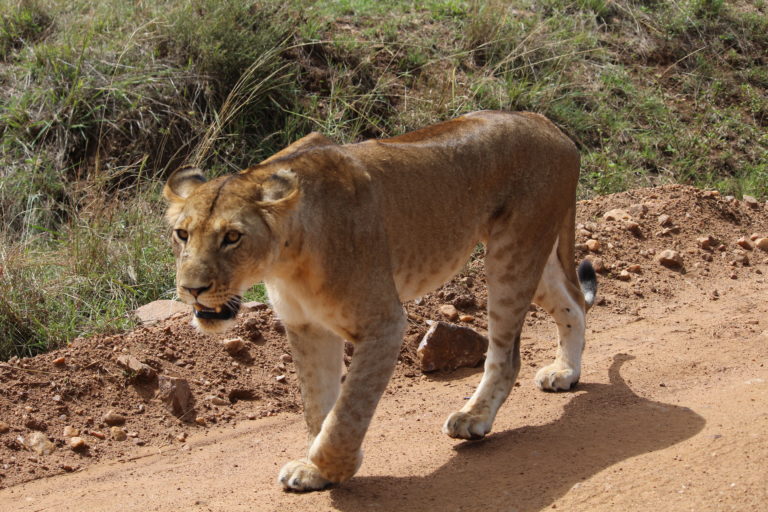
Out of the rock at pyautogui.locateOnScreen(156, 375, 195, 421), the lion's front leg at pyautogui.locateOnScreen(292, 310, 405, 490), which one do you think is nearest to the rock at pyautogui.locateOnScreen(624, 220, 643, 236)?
the rock at pyautogui.locateOnScreen(156, 375, 195, 421)

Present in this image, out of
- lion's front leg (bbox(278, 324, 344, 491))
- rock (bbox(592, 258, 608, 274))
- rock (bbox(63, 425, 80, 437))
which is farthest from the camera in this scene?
rock (bbox(592, 258, 608, 274))

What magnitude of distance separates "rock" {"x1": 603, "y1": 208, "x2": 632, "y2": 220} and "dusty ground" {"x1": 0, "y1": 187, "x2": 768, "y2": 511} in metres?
0.95

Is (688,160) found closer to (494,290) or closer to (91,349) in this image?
(494,290)

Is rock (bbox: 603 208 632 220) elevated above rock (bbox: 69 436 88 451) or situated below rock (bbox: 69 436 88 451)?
below

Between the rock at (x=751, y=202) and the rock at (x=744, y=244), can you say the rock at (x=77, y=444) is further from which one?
the rock at (x=751, y=202)

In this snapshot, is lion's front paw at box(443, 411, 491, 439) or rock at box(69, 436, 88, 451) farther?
rock at box(69, 436, 88, 451)

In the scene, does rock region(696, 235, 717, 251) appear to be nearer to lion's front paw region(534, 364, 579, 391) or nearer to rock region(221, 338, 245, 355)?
lion's front paw region(534, 364, 579, 391)

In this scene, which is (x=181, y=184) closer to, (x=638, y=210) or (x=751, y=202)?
(x=638, y=210)

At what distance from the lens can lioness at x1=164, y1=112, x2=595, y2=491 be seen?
14.0 feet

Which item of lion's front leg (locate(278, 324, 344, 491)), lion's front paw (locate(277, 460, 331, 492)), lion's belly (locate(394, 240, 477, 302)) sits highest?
lion's belly (locate(394, 240, 477, 302))

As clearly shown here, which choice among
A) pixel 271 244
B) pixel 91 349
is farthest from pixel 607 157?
Result: pixel 271 244

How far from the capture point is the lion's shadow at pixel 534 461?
14.6 ft

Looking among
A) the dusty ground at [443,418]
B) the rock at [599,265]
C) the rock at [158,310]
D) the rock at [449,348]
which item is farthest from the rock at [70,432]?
the rock at [599,265]

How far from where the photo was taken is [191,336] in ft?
21.5
